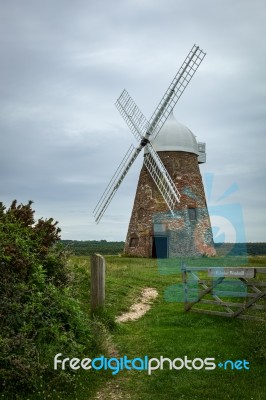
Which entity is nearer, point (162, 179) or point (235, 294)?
point (235, 294)

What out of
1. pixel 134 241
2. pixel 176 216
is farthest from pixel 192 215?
pixel 134 241

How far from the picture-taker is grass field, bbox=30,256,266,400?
7.63 m

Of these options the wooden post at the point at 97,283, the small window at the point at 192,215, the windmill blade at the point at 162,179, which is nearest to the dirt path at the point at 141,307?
the wooden post at the point at 97,283

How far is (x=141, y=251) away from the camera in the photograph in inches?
1291

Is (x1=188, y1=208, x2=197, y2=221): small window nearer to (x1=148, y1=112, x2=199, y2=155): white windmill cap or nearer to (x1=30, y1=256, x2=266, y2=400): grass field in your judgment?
(x1=148, y1=112, x2=199, y2=155): white windmill cap

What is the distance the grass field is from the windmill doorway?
1827 cm

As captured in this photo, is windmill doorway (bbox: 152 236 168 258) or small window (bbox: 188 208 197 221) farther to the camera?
small window (bbox: 188 208 197 221)

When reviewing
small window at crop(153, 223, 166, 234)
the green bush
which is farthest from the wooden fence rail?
small window at crop(153, 223, 166, 234)

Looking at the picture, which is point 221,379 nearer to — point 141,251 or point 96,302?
point 96,302

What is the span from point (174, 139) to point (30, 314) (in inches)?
1030

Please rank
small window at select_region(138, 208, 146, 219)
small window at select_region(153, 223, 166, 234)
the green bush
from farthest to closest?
small window at select_region(138, 208, 146, 219), small window at select_region(153, 223, 166, 234), the green bush

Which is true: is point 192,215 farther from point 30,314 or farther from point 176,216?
point 30,314

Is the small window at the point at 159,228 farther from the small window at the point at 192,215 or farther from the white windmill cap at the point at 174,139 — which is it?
the white windmill cap at the point at 174,139

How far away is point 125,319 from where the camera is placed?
41.2 ft
